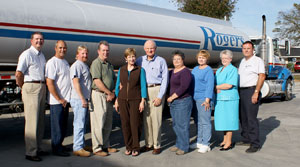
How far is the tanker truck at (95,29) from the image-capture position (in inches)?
195

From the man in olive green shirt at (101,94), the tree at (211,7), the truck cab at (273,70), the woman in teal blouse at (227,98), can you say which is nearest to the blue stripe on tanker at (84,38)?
the man in olive green shirt at (101,94)

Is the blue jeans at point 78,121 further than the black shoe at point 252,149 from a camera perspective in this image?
No

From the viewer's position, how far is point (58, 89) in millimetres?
4496

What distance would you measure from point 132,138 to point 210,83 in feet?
4.73

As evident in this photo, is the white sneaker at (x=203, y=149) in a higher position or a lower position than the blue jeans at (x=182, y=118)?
lower

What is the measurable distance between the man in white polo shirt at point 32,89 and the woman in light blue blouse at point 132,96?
1.14 metres

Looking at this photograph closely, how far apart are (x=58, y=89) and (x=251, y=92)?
2979mm

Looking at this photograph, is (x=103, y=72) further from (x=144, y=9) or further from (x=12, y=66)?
(x=144, y=9)

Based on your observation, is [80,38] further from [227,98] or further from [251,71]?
[251,71]

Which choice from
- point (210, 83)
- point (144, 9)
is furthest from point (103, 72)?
point (144, 9)

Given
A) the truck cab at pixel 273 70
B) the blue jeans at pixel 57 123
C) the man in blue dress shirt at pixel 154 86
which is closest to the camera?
the blue jeans at pixel 57 123

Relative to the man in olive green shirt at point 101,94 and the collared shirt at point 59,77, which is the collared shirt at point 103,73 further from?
the collared shirt at point 59,77

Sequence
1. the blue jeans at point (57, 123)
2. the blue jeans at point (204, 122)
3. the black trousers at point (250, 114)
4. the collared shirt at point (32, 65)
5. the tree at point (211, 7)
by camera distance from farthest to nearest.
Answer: the tree at point (211, 7)
the black trousers at point (250, 114)
the blue jeans at point (204, 122)
the blue jeans at point (57, 123)
the collared shirt at point (32, 65)

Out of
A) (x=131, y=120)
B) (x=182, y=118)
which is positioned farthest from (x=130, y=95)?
(x=182, y=118)
